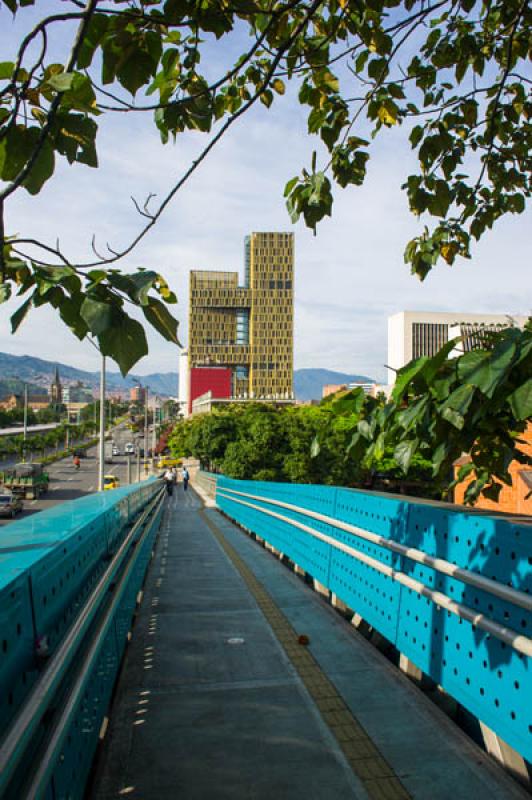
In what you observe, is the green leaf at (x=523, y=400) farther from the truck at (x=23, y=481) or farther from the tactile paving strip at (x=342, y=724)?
the truck at (x=23, y=481)

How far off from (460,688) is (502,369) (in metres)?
2.65

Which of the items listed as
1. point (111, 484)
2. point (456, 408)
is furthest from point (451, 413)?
point (111, 484)

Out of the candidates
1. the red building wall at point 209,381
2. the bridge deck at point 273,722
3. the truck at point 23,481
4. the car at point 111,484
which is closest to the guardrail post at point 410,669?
the bridge deck at point 273,722

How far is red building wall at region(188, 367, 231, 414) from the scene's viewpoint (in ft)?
532

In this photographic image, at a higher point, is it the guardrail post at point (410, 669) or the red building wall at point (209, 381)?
the red building wall at point (209, 381)

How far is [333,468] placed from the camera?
38.0m

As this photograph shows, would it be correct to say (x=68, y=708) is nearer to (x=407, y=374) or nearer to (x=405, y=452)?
(x=405, y=452)

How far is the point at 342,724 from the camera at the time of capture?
452 centimetres

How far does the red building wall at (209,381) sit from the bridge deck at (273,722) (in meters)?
153

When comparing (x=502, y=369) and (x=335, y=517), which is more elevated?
(x=502, y=369)

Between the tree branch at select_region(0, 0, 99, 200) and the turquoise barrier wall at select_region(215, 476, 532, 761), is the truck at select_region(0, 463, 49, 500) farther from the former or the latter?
the tree branch at select_region(0, 0, 99, 200)

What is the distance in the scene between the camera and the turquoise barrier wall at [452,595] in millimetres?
3510

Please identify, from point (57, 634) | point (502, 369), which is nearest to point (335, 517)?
point (57, 634)

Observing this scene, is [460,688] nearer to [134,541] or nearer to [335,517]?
[335,517]
